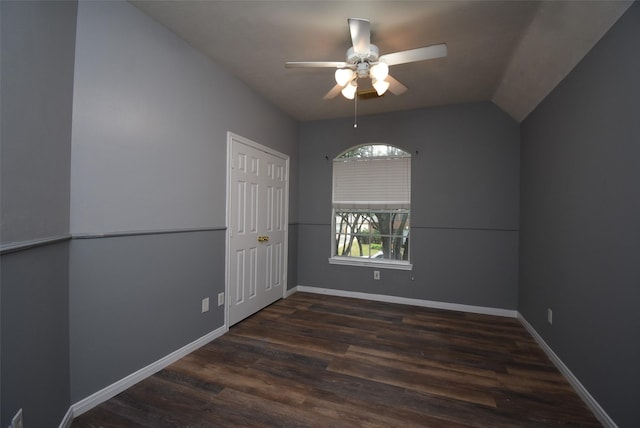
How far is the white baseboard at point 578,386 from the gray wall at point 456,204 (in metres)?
0.90

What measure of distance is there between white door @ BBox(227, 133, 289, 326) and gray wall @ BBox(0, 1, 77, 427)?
4.84ft

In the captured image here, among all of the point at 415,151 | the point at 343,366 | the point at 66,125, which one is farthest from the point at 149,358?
the point at 415,151

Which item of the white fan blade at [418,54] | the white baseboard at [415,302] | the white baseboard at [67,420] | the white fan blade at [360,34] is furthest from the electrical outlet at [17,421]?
the white baseboard at [415,302]

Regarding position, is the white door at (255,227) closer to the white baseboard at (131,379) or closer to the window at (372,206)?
the white baseboard at (131,379)

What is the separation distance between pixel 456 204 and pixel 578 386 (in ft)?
7.19

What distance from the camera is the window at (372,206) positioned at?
3.96 m

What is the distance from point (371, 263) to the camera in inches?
160

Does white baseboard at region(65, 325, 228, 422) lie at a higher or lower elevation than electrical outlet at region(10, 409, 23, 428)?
lower

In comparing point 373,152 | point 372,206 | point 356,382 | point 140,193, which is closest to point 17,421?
point 140,193

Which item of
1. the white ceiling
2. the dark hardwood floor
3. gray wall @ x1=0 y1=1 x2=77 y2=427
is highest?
the white ceiling

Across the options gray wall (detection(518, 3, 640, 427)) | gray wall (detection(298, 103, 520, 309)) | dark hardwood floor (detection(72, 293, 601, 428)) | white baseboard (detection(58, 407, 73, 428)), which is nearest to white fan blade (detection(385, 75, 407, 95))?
gray wall (detection(518, 3, 640, 427))

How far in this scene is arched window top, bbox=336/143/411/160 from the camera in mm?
4004

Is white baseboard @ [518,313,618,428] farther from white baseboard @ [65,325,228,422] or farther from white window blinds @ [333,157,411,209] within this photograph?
white baseboard @ [65,325,228,422]

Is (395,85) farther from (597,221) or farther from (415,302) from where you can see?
(415,302)
